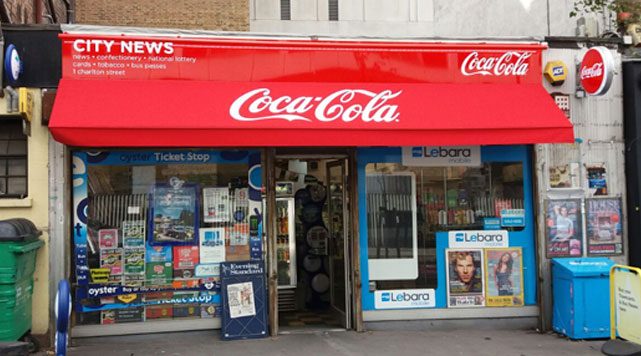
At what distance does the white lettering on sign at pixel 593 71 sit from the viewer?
766 cm

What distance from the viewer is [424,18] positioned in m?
23.9

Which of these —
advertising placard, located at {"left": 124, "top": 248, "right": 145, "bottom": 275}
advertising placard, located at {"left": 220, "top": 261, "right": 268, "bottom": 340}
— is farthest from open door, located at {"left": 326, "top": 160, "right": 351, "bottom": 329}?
advertising placard, located at {"left": 124, "top": 248, "right": 145, "bottom": 275}

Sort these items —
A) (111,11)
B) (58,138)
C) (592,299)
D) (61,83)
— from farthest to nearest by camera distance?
(111,11) < (592,299) < (61,83) < (58,138)

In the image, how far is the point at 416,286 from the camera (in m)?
8.01

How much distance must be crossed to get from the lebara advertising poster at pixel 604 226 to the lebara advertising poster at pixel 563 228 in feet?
0.53

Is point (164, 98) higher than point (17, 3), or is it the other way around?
point (17, 3)

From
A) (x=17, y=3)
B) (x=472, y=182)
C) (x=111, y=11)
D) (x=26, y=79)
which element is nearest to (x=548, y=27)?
(x=111, y=11)

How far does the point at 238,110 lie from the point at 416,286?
11.0 feet

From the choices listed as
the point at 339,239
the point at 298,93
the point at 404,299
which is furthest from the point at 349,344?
the point at 298,93

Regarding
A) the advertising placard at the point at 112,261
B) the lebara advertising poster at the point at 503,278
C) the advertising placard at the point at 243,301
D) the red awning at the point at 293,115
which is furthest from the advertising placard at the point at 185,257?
the lebara advertising poster at the point at 503,278

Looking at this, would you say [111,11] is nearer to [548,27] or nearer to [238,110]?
[238,110]

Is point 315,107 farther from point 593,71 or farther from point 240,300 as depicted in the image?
point 593,71

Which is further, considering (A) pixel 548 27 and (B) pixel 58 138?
(A) pixel 548 27

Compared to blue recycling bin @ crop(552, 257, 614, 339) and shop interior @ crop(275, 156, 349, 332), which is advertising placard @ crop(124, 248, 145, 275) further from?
blue recycling bin @ crop(552, 257, 614, 339)
